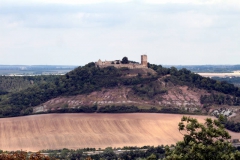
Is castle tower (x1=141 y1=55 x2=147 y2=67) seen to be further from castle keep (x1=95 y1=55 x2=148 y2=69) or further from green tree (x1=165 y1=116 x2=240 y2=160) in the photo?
green tree (x1=165 y1=116 x2=240 y2=160)

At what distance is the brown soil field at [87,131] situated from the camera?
80750mm

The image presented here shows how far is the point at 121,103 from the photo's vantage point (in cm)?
10206

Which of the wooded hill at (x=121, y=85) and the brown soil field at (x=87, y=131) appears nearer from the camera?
the brown soil field at (x=87, y=131)

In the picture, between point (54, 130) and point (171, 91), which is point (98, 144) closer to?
point (54, 130)

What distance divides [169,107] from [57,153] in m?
36.1

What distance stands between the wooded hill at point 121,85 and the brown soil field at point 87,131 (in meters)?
7.36

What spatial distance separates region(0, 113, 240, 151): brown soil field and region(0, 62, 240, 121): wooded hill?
736cm

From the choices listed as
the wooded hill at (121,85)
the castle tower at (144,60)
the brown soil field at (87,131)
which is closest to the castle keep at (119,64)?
the castle tower at (144,60)

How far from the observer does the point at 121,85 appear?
109312 mm

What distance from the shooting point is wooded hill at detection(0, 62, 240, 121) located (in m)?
104

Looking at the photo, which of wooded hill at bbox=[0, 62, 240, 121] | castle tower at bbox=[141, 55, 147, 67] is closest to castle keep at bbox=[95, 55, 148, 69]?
castle tower at bbox=[141, 55, 147, 67]

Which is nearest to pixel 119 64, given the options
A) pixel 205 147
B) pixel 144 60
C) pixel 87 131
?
pixel 144 60

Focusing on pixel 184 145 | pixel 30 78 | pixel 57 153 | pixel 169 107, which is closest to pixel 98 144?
pixel 57 153

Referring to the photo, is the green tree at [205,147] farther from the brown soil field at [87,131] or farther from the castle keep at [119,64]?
the castle keep at [119,64]
